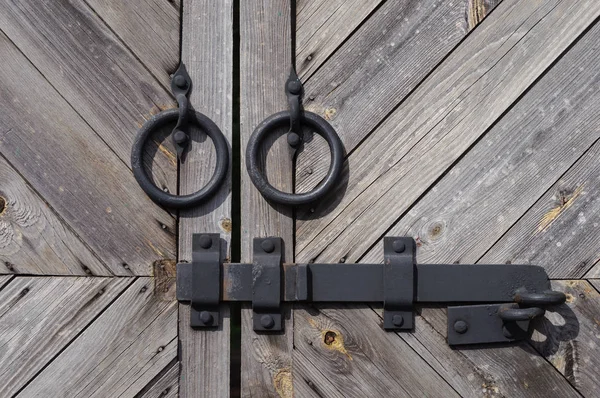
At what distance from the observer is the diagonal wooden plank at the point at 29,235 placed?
53.2 inches

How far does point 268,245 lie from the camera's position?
1323 mm

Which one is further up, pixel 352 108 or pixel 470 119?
pixel 470 119

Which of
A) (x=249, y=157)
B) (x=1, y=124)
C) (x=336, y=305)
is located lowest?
(x=1, y=124)

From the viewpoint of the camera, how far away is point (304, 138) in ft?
4.43

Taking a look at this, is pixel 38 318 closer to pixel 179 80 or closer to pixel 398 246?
pixel 179 80

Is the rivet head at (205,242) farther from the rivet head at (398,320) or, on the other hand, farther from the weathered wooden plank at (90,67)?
the rivet head at (398,320)

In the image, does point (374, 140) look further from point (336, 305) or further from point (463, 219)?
point (336, 305)

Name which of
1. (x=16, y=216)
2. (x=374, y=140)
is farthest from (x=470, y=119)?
(x=16, y=216)

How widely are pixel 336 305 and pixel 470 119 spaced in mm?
512

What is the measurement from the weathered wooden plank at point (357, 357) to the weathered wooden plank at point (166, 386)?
0.27m

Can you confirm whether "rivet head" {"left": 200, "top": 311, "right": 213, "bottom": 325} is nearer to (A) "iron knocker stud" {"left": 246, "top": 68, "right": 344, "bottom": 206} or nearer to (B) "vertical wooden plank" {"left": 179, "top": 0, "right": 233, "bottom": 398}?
(B) "vertical wooden plank" {"left": 179, "top": 0, "right": 233, "bottom": 398}

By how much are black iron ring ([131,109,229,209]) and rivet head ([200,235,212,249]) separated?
0.08 m

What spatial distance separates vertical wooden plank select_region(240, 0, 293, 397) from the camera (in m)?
1.34

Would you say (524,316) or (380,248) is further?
(380,248)
